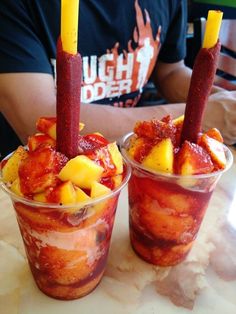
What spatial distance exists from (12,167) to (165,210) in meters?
0.26

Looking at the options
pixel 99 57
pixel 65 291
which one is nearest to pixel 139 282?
pixel 65 291

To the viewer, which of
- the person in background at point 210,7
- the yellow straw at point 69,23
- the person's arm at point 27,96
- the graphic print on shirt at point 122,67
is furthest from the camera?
the person in background at point 210,7

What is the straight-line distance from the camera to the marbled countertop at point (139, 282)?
534 millimetres

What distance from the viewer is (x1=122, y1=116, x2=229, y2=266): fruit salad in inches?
21.2

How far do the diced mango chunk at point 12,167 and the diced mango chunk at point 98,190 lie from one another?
0.13 metres

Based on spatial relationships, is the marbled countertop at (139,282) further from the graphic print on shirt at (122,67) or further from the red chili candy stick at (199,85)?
the graphic print on shirt at (122,67)

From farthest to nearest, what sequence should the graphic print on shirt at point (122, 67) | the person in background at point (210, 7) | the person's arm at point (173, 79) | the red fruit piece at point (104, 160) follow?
the person in background at point (210, 7) < the person's arm at point (173, 79) < the graphic print on shirt at point (122, 67) < the red fruit piece at point (104, 160)

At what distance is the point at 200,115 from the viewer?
54 cm

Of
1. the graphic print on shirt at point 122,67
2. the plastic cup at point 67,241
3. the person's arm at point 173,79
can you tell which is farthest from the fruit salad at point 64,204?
the person's arm at point 173,79

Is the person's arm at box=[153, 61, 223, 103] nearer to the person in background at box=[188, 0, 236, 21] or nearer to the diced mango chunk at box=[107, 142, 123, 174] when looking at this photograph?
the diced mango chunk at box=[107, 142, 123, 174]

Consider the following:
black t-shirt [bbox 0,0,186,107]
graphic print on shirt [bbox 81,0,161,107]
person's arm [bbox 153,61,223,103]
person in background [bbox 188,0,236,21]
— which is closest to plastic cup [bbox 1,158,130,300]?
black t-shirt [bbox 0,0,186,107]

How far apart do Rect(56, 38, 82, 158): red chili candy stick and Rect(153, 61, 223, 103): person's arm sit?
46.5 inches

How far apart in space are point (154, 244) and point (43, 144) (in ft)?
0.91

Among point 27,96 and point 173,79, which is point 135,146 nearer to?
point 27,96
